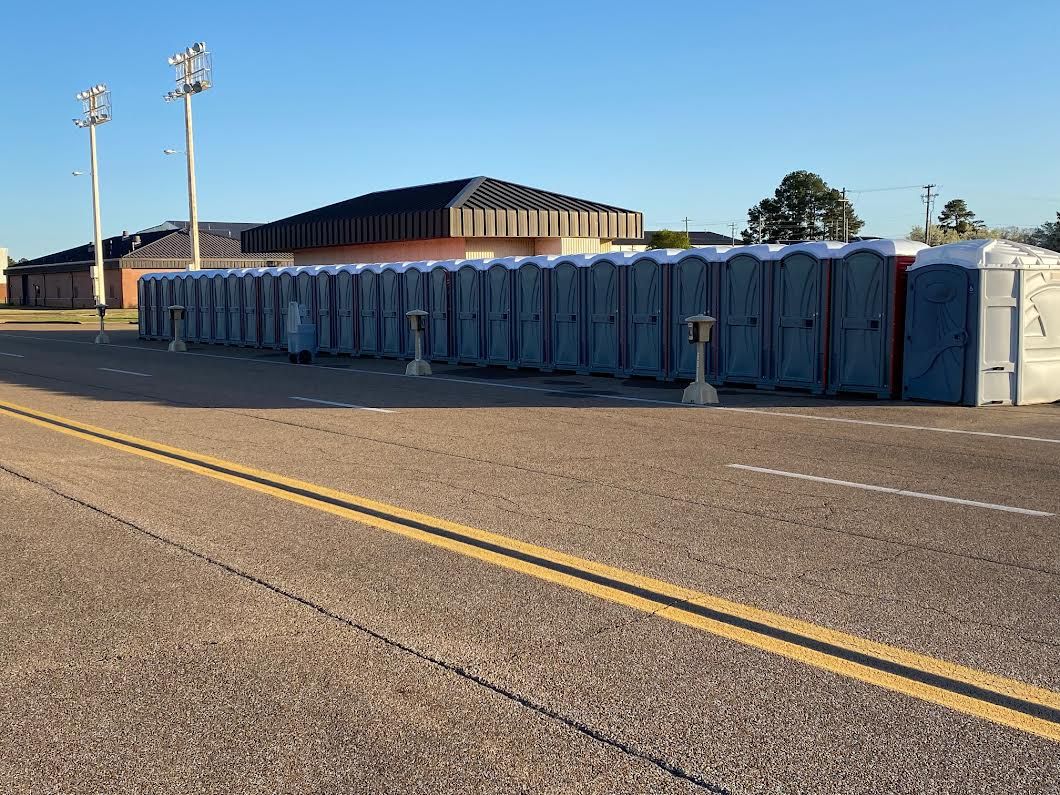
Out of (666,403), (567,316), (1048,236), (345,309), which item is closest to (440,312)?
(345,309)

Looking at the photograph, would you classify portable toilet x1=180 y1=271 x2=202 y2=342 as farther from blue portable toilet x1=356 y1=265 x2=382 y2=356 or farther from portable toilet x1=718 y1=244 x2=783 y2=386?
portable toilet x1=718 y1=244 x2=783 y2=386

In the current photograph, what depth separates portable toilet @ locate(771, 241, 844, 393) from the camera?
16.2 m

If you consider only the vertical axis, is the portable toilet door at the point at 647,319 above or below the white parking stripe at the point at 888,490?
above

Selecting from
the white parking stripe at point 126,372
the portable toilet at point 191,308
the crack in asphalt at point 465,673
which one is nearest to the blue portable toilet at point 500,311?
the white parking stripe at point 126,372

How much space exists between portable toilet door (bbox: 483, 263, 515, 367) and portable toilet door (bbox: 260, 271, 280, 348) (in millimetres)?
8533

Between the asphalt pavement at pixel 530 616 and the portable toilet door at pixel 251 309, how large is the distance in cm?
1871

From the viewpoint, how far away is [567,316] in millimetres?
20312

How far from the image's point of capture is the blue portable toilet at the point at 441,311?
22906mm

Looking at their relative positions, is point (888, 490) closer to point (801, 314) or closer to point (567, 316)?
point (801, 314)

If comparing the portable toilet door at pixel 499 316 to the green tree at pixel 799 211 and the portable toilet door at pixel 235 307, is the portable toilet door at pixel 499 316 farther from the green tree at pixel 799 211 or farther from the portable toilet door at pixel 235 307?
the green tree at pixel 799 211

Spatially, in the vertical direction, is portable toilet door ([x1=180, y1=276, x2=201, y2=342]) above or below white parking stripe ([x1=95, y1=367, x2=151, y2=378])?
above

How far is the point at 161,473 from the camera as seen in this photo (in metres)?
9.09

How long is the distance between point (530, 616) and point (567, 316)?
15.4m

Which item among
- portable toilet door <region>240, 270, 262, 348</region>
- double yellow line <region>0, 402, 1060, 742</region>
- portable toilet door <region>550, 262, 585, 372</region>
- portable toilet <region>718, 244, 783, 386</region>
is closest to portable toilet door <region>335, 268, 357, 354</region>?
portable toilet door <region>240, 270, 262, 348</region>
